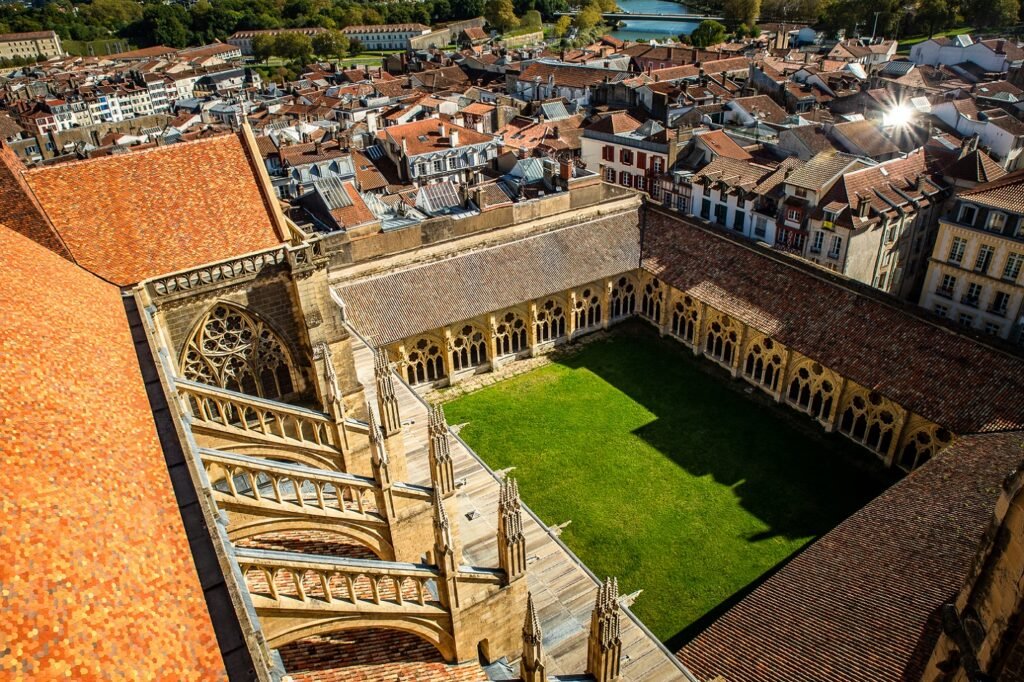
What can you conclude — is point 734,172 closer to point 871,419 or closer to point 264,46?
point 871,419

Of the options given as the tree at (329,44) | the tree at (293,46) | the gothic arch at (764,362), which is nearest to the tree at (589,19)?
the tree at (329,44)

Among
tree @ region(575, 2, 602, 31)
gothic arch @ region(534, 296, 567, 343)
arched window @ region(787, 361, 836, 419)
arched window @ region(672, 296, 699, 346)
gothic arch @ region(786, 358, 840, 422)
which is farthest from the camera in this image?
tree @ region(575, 2, 602, 31)

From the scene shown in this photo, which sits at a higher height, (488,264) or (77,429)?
(77,429)

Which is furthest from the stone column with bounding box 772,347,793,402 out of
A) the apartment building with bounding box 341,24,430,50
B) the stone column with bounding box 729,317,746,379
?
the apartment building with bounding box 341,24,430,50

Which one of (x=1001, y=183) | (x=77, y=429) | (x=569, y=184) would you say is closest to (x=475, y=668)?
(x=77, y=429)

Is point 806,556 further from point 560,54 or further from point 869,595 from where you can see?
point 560,54

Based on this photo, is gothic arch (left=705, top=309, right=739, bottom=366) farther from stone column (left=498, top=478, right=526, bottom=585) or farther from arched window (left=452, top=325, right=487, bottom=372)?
stone column (left=498, top=478, right=526, bottom=585)

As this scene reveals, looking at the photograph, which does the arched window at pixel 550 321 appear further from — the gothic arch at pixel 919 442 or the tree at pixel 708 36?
the tree at pixel 708 36
